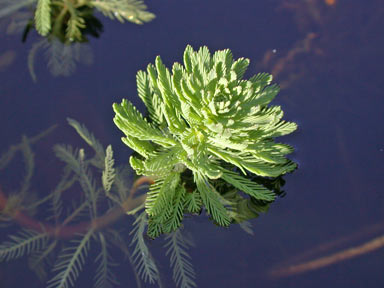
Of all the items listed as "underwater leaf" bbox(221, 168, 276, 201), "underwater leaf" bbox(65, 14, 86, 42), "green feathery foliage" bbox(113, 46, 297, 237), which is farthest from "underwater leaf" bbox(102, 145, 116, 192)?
"underwater leaf" bbox(65, 14, 86, 42)

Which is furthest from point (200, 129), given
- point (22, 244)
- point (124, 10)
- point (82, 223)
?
point (124, 10)

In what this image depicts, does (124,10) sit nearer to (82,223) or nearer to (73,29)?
(73,29)

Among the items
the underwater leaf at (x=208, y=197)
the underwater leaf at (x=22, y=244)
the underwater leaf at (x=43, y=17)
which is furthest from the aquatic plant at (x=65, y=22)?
the underwater leaf at (x=208, y=197)

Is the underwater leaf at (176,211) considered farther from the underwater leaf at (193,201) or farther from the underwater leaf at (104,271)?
the underwater leaf at (104,271)

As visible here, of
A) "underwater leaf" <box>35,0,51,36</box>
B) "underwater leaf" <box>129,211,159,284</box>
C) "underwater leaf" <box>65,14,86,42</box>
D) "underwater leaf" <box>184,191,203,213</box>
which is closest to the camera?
"underwater leaf" <box>184,191,203,213</box>

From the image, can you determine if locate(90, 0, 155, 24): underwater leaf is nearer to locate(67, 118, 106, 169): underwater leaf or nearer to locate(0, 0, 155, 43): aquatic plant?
locate(0, 0, 155, 43): aquatic plant

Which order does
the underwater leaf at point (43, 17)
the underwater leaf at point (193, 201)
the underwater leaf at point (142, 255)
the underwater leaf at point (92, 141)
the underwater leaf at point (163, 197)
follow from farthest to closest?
the underwater leaf at point (43, 17), the underwater leaf at point (92, 141), the underwater leaf at point (142, 255), the underwater leaf at point (193, 201), the underwater leaf at point (163, 197)
